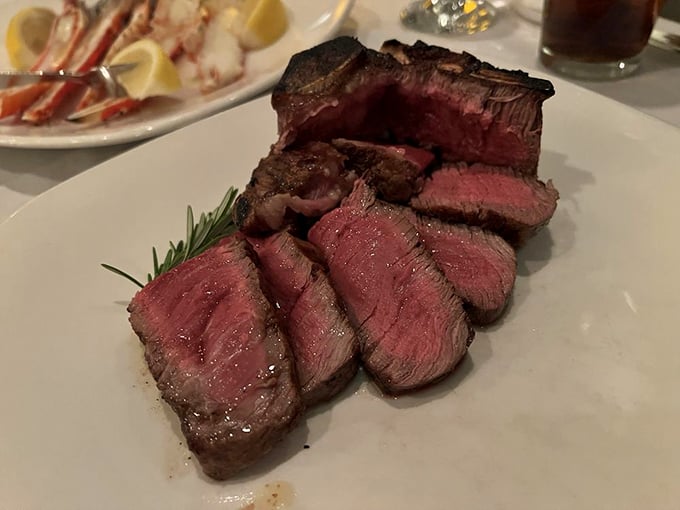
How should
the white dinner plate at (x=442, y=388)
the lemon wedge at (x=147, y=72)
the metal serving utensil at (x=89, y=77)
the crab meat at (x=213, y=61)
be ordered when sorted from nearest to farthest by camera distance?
the white dinner plate at (x=442, y=388)
the lemon wedge at (x=147, y=72)
the metal serving utensil at (x=89, y=77)
the crab meat at (x=213, y=61)

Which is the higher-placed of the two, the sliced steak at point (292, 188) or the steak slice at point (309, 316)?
the sliced steak at point (292, 188)

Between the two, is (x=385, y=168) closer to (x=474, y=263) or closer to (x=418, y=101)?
(x=418, y=101)

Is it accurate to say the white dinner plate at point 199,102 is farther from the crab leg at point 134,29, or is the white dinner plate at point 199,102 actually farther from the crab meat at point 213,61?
the crab leg at point 134,29

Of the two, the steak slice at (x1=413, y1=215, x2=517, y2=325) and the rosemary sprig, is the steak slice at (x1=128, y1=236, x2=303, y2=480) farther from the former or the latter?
the steak slice at (x1=413, y1=215, x2=517, y2=325)

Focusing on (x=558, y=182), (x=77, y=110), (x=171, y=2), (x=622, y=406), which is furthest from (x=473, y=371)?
(x=171, y=2)

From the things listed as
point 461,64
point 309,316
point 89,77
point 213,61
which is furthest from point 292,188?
point 89,77

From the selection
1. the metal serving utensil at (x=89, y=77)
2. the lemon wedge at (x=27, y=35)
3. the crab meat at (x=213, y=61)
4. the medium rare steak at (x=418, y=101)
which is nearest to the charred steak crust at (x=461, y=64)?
the medium rare steak at (x=418, y=101)
